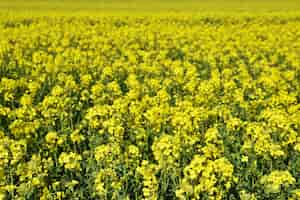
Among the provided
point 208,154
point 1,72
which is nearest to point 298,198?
point 208,154

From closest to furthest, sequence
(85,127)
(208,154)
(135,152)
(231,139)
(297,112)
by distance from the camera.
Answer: (208,154) < (135,152) < (231,139) < (297,112) < (85,127)

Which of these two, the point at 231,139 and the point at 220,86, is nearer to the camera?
the point at 231,139

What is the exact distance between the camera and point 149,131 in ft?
18.7

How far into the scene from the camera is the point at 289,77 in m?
7.96

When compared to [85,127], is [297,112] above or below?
above

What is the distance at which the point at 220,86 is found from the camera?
7.59 meters

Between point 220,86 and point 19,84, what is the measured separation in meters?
3.51

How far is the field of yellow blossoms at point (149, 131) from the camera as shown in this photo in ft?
13.3

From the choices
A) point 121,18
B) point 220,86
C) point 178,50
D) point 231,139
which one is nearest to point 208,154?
point 231,139

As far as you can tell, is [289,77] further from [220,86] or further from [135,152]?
[135,152]

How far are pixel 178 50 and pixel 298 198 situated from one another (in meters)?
8.41

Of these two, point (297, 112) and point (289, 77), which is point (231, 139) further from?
point (289, 77)

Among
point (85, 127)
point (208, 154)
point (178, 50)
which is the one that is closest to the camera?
point (208, 154)

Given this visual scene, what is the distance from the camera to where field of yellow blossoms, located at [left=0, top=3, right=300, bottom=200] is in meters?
4.06
